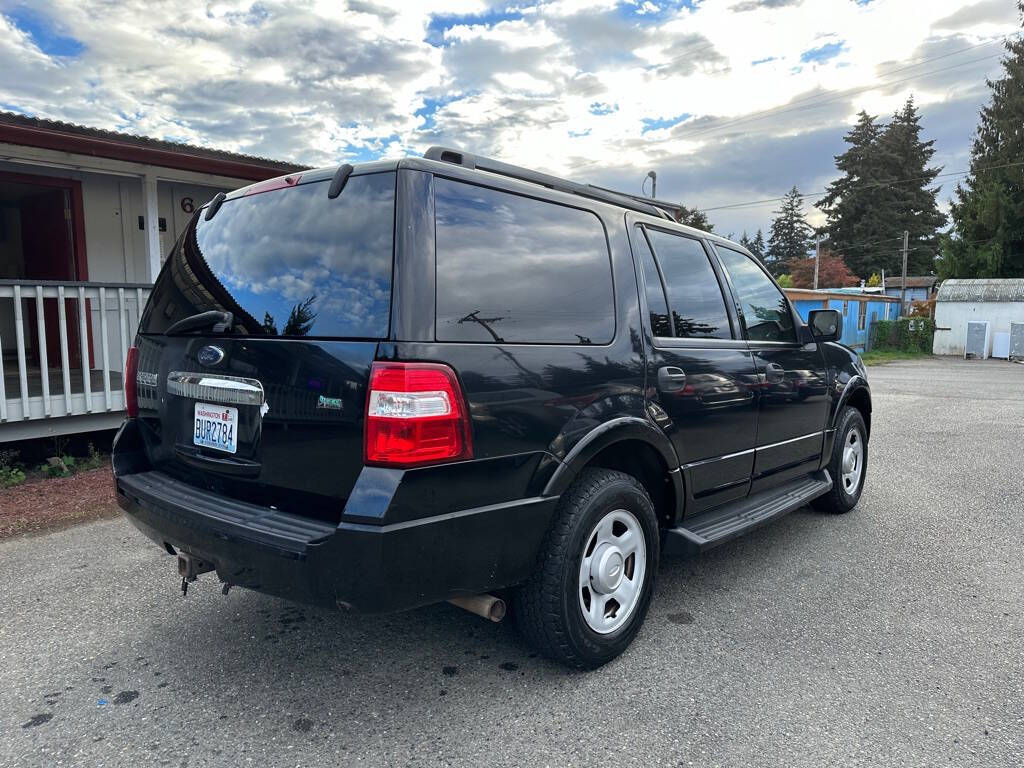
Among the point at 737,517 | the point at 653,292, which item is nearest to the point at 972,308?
the point at 737,517

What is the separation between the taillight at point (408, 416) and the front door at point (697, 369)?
1118 mm

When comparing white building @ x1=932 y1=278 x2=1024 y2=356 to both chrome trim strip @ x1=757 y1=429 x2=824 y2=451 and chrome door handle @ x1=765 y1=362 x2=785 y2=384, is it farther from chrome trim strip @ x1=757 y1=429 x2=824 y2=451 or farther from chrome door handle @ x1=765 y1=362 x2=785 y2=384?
chrome door handle @ x1=765 y1=362 x2=785 y2=384

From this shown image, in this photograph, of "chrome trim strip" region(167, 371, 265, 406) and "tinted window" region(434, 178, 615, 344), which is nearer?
"tinted window" region(434, 178, 615, 344)

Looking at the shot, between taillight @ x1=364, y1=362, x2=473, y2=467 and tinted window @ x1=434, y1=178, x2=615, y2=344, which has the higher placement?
tinted window @ x1=434, y1=178, x2=615, y2=344

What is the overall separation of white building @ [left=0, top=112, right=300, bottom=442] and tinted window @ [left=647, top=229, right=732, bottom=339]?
A: 15.7ft

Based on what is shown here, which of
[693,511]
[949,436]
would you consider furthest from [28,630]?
[949,436]

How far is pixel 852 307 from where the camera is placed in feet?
83.7

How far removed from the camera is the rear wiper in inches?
101

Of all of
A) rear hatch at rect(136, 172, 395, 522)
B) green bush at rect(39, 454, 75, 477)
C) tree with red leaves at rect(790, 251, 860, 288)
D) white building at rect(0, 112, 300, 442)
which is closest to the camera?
rear hatch at rect(136, 172, 395, 522)

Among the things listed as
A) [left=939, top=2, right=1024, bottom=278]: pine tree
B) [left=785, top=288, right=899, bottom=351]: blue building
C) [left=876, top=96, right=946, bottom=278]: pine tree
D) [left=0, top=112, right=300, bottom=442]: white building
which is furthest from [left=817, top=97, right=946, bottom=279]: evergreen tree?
[left=0, top=112, right=300, bottom=442]: white building

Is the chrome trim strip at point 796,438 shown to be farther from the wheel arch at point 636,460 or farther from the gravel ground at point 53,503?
the gravel ground at point 53,503

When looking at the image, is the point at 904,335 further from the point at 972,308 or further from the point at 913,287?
the point at 913,287

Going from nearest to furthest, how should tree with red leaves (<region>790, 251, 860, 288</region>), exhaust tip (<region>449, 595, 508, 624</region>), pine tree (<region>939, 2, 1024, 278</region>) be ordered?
1. exhaust tip (<region>449, 595, 508, 624</region>)
2. pine tree (<region>939, 2, 1024, 278</region>)
3. tree with red leaves (<region>790, 251, 860, 288</region>)

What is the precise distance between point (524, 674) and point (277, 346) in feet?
5.21
